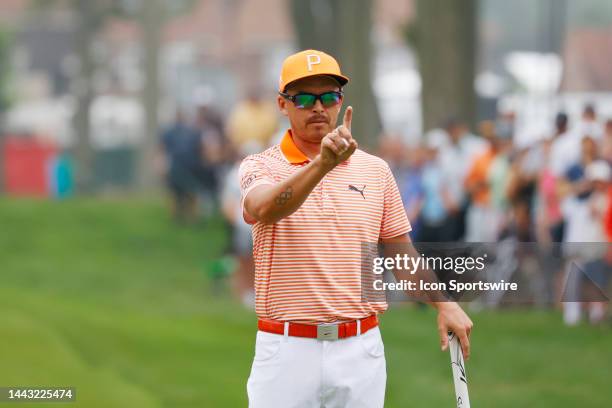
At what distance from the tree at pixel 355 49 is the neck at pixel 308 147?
20.7 metres

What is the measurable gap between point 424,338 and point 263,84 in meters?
50.5

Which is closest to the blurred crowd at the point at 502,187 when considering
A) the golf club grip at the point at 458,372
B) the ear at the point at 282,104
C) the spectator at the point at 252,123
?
the spectator at the point at 252,123

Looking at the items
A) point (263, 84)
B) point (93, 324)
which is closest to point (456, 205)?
point (93, 324)

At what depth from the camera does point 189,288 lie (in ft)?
71.4

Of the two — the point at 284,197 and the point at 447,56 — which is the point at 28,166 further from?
the point at 284,197

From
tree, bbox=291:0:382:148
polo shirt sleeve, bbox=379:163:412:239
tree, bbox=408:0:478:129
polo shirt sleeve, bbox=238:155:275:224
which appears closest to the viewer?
polo shirt sleeve, bbox=238:155:275:224

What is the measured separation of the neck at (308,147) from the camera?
6559 millimetres

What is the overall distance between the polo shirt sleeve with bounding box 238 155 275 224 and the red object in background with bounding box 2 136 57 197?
3640 cm

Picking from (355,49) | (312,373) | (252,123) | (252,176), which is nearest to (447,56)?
(252,123)

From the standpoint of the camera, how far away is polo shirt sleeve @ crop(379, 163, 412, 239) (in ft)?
21.9

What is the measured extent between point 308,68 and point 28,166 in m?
37.4

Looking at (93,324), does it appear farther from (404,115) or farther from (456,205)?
(404,115)

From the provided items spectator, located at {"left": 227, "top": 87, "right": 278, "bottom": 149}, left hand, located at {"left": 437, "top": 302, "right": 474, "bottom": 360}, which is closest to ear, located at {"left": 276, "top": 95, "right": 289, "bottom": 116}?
left hand, located at {"left": 437, "top": 302, "right": 474, "bottom": 360}

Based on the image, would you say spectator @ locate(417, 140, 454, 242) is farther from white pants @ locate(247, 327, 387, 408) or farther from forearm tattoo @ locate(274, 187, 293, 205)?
forearm tattoo @ locate(274, 187, 293, 205)
